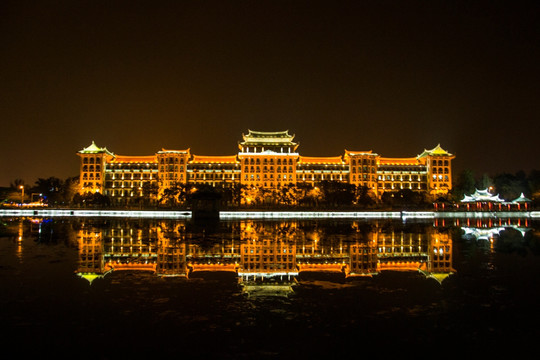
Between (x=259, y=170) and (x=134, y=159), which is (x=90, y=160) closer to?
(x=134, y=159)

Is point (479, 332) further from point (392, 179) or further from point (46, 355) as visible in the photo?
point (392, 179)

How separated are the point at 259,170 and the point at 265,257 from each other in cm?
7638

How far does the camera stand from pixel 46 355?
699 centimetres

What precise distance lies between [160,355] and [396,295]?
6423 millimetres

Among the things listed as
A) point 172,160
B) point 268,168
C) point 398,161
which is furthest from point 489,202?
point 172,160

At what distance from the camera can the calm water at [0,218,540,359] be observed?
744cm

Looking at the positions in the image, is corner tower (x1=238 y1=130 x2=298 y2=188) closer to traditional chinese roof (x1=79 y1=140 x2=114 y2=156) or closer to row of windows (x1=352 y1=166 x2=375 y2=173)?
row of windows (x1=352 y1=166 x2=375 y2=173)

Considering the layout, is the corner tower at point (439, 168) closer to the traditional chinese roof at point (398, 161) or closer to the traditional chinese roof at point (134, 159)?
the traditional chinese roof at point (398, 161)

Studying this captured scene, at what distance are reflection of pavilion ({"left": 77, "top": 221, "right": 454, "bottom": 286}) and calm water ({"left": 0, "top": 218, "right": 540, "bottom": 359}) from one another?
0.33 feet

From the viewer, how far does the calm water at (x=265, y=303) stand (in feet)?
24.4

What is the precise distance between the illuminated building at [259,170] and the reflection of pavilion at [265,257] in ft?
227

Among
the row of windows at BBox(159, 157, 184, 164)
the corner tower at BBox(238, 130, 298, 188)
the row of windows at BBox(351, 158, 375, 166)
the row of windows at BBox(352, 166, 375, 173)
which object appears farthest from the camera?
the row of windows at BBox(351, 158, 375, 166)

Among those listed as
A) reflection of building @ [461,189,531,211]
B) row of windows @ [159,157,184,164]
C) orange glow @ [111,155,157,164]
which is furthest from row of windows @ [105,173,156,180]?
reflection of building @ [461,189,531,211]

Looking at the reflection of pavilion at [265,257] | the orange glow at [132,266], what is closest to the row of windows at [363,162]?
the reflection of pavilion at [265,257]
